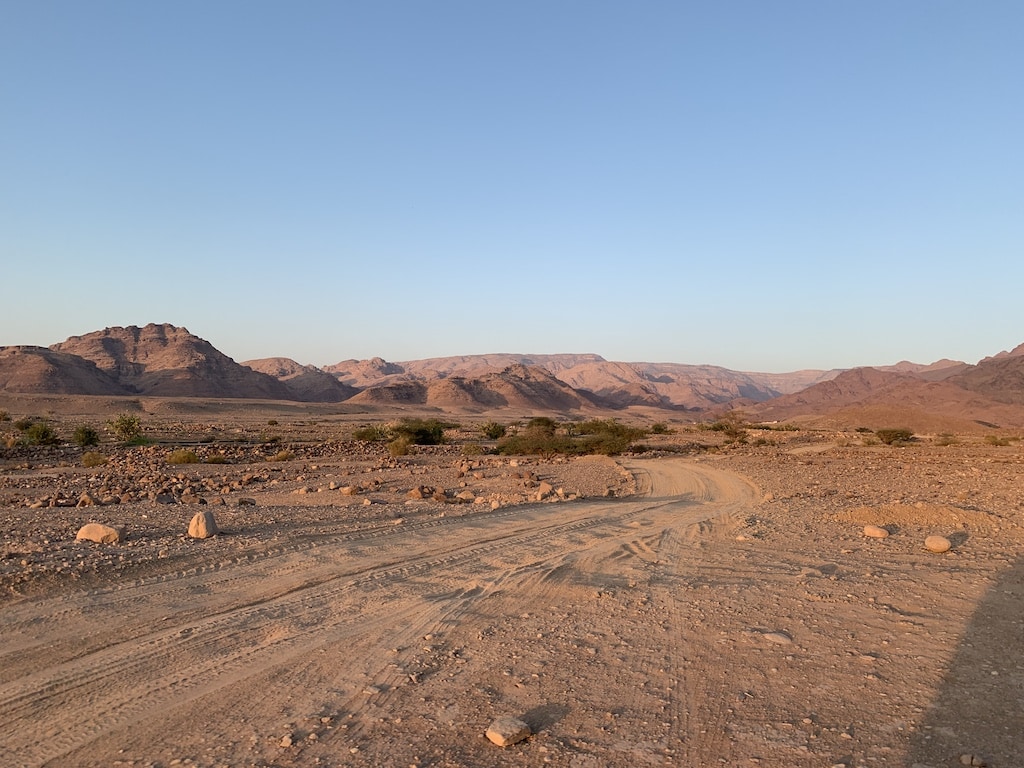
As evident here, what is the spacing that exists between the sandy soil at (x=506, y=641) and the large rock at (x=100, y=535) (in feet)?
0.92

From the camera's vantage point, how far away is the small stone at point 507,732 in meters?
4.71

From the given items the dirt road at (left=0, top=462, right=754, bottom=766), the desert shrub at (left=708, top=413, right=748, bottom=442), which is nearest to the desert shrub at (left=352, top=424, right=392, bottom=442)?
the desert shrub at (left=708, top=413, right=748, bottom=442)

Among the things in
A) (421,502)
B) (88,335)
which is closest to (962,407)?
(421,502)

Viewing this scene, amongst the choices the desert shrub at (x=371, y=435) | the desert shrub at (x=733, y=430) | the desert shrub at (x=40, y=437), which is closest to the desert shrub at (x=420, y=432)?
the desert shrub at (x=371, y=435)

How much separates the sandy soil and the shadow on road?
24 millimetres

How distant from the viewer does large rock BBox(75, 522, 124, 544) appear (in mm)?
10219

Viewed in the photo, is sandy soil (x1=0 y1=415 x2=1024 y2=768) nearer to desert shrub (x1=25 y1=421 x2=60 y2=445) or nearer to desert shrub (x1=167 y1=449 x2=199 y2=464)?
desert shrub (x1=167 y1=449 x2=199 y2=464)

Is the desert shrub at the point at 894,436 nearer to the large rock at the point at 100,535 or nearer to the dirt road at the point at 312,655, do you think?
the dirt road at the point at 312,655

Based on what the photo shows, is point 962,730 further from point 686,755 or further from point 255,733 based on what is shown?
point 255,733

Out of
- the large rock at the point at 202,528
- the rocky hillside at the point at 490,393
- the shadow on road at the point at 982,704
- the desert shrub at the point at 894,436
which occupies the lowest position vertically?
the desert shrub at the point at 894,436

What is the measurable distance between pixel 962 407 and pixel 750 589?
103 m

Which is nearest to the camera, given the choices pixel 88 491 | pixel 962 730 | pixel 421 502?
pixel 962 730

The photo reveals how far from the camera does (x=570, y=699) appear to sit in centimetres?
550

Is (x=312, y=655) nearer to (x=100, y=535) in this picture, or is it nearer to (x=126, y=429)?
(x=100, y=535)
